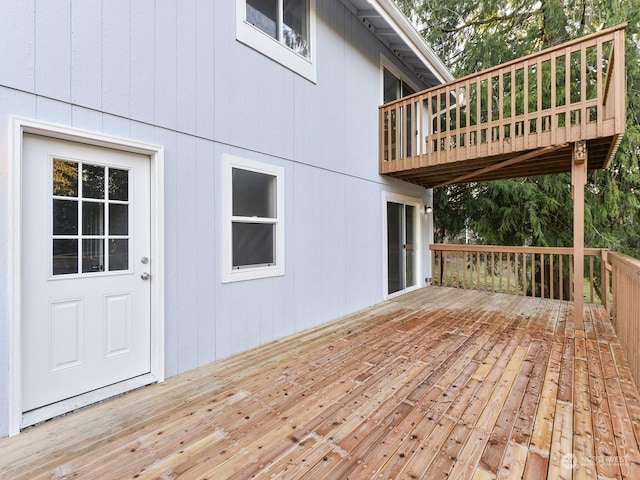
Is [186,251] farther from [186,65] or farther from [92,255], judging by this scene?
[186,65]

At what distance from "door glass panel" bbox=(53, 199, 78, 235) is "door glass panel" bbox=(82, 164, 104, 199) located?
123 mm

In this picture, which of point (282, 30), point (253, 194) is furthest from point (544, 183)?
point (253, 194)

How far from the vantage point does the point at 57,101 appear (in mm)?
2145

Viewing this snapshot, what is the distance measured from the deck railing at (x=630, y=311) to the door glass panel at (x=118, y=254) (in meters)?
4.07

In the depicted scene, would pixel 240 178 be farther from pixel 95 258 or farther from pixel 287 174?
pixel 95 258

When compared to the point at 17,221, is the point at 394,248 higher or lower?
lower

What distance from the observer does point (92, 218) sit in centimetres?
240

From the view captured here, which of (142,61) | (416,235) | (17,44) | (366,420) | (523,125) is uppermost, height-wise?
(523,125)

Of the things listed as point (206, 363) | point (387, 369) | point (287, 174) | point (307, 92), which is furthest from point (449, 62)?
point (206, 363)

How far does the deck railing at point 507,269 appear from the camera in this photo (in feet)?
19.3

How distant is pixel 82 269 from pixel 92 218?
390mm

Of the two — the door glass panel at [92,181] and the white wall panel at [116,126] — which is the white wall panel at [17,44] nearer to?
the white wall panel at [116,126]

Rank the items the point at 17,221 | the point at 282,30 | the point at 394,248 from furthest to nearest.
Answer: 1. the point at 394,248
2. the point at 282,30
3. the point at 17,221

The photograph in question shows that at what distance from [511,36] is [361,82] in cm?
577
